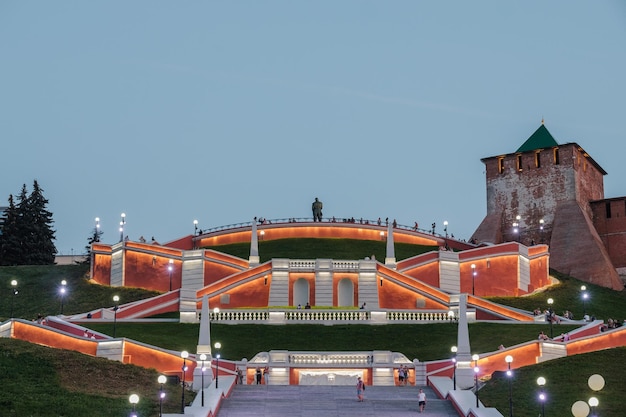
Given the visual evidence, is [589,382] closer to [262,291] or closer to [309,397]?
[309,397]

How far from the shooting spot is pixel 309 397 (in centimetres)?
3241

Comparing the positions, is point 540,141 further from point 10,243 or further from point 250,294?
point 10,243

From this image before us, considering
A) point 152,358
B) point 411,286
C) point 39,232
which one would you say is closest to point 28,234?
point 39,232

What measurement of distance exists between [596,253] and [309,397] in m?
45.4

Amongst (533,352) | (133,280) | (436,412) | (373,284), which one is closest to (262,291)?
(373,284)

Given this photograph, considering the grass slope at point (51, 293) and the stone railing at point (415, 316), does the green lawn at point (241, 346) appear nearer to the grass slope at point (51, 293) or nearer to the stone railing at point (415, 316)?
the grass slope at point (51, 293)

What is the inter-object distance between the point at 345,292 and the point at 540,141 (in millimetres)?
34080

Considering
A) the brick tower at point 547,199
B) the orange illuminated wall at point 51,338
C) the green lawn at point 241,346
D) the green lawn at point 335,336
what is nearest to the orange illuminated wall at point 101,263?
the green lawn at point 241,346

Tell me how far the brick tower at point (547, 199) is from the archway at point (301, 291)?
1060 inches

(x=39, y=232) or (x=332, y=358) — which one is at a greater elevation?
(x=39, y=232)

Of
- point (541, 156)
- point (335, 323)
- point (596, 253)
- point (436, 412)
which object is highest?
point (541, 156)

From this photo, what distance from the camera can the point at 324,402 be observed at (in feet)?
104

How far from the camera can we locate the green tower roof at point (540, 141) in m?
81.0

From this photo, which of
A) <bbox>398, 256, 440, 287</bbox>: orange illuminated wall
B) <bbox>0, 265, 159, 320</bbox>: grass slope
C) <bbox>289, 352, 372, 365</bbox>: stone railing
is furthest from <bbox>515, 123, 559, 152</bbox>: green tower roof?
<bbox>289, 352, 372, 365</bbox>: stone railing
